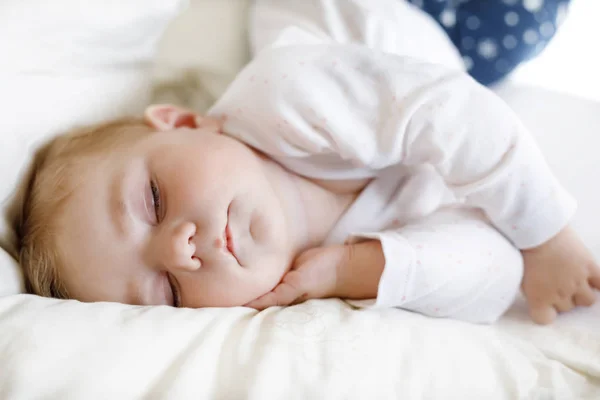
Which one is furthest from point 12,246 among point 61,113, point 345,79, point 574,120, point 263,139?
point 574,120

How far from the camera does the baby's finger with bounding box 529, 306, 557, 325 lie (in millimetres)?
791

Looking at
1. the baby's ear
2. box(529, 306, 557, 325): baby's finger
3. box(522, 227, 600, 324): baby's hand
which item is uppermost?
the baby's ear

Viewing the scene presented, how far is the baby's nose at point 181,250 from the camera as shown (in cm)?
69

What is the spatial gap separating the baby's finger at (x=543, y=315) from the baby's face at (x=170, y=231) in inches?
15.6

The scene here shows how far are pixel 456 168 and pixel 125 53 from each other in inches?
25.1

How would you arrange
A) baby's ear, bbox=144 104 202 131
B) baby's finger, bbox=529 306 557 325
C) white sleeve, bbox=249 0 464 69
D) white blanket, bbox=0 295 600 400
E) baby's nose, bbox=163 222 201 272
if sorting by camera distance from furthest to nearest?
white sleeve, bbox=249 0 464 69
baby's ear, bbox=144 104 202 131
baby's finger, bbox=529 306 557 325
baby's nose, bbox=163 222 201 272
white blanket, bbox=0 295 600 400

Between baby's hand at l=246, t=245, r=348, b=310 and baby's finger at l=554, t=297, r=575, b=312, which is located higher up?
baby's hand at l=246, t=245, r=348, b=310

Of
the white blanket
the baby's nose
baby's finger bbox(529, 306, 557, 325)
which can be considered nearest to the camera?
the white blanket

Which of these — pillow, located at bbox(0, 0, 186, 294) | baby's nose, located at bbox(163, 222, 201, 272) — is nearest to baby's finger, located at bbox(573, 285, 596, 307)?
baby's nose, located at bbox(163, 222, 201, 272)

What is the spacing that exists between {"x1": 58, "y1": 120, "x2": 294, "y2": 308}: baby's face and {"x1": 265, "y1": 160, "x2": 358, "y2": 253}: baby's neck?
0.08 metres

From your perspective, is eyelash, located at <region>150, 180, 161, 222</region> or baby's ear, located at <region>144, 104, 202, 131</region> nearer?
eyelash, located at <region>150, 180, 161, 222</region>

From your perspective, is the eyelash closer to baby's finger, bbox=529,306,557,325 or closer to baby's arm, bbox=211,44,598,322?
baby's arm, bbox=211,44,598,322

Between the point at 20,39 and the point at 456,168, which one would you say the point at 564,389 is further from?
the point at 20,39

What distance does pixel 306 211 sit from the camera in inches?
35.9
